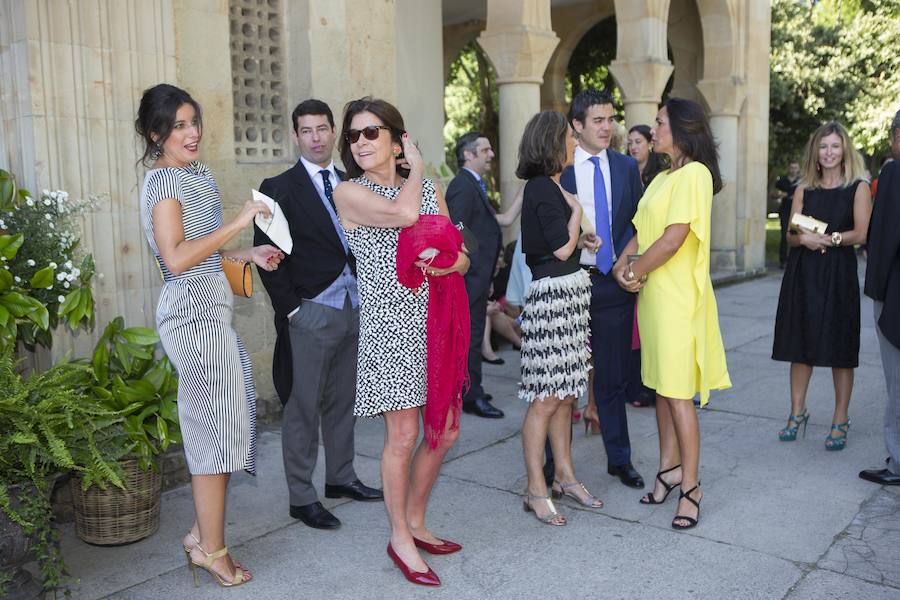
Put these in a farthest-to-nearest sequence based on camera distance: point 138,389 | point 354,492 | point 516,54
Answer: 1. point 516,54
2. point 354,492
3. point 138,389

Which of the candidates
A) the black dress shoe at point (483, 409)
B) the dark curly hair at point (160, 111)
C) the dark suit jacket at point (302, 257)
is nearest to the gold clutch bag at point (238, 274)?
the dark suit jacket at point (302, 257)

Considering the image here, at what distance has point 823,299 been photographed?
203 inches

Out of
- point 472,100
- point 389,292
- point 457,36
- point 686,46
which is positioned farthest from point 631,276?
point 472,100

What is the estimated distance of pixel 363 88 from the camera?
6.03 metres

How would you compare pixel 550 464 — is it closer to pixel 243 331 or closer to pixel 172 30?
pixel 243 331

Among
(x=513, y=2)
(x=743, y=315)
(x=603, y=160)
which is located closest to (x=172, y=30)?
(x=603, y=160)

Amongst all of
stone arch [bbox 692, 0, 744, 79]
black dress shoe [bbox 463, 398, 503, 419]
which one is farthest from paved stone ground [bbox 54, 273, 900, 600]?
stone arch [bbox 692, 0, 744, 79]

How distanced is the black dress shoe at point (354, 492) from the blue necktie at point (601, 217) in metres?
1.70

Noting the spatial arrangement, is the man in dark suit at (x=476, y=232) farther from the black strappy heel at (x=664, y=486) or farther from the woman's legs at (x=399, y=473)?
the woman's legs at (x=399, y=473)

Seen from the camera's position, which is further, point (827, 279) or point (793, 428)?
point (793, 428)

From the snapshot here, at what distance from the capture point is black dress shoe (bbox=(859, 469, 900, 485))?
177 inches

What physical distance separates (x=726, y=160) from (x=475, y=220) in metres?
9.09

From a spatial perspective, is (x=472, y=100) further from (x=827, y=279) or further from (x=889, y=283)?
(x=889, y=283)

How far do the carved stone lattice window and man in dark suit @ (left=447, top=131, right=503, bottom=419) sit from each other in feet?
4.25
